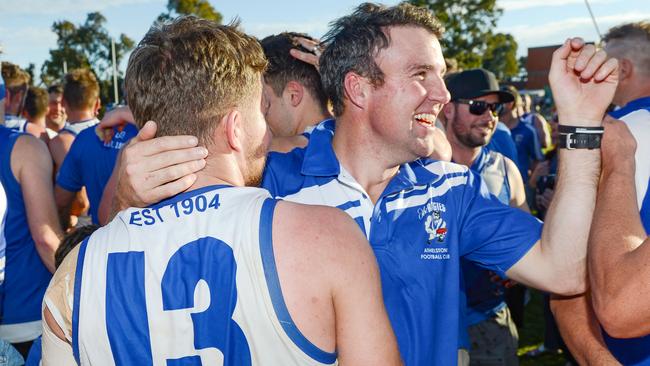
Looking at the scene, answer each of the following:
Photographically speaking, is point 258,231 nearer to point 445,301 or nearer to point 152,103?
point 152,103

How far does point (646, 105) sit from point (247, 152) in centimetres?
177

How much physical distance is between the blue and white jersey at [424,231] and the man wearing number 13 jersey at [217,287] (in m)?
0.68

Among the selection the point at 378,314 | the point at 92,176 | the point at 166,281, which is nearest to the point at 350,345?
the point at 378,314

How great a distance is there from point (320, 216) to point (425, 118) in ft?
3.59

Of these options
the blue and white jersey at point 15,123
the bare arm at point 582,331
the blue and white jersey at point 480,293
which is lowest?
the blue and white jersey at point 480,293

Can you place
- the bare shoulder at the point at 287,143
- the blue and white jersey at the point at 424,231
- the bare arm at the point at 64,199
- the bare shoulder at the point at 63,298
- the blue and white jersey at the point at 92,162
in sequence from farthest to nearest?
the bare arm at the point at 64,199, the blue and white jersey at the point at 92,162, the bare shoulder at the point at 287,143, the blue and white jersey at the point at 424,231, the bare shoulder at the point at 63,298

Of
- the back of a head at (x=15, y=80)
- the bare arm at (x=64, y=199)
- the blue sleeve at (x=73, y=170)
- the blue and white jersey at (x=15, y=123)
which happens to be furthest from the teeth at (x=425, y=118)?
the blue and white jersey at (x=15, y=123)

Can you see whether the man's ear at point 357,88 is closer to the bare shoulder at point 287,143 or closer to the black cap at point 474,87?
the bare shoulder at point 287,143

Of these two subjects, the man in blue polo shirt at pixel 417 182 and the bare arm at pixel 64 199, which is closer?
the man in blue polo shirt at pixel 417 182

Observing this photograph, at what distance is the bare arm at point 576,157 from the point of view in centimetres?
198

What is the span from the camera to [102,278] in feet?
5.17

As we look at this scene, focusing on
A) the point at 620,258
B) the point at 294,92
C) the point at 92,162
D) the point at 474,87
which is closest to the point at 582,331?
the point at 620,258

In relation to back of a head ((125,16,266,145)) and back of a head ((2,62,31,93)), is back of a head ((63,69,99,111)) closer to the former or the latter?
back of a head ((2,62,31,93))

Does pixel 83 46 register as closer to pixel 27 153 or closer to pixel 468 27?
pixel 468 27
